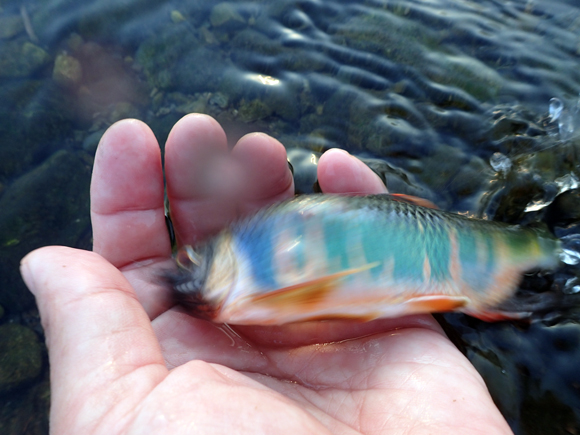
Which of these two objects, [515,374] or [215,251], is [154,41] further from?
[515,374]

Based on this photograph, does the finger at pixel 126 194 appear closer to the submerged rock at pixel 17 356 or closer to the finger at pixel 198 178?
the finger at pixel 198 178

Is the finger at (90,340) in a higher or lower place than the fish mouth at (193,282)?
higher

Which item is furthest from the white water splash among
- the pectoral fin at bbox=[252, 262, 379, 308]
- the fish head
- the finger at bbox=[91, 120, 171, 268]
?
the finger at bbox=[91, 120, 171, 268]

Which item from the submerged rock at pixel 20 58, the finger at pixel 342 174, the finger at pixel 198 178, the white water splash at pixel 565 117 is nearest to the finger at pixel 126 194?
the finger at pixel 198 178

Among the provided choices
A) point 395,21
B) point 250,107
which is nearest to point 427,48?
point 395,21

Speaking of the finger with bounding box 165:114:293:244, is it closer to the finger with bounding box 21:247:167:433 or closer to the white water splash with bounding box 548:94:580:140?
the finger with bounding box 21:247:167:433
